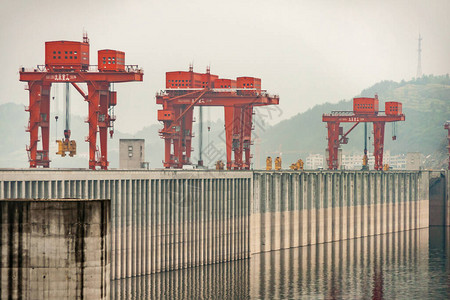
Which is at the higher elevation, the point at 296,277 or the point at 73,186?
the point at 73,186

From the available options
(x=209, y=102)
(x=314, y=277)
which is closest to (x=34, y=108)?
(x=209, y=102)

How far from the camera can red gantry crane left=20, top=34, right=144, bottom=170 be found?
100 meters

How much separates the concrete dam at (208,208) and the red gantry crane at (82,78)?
13894 mm

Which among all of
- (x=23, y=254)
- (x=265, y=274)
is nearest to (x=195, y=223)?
(x=265, y=274)

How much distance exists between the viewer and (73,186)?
257 ft

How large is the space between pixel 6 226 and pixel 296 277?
51693 millimetres

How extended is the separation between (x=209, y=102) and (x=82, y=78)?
118 ft

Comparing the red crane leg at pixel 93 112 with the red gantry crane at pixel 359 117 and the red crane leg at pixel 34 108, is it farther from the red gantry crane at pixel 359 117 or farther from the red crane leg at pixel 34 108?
the red gantry crane at pixel 359 117

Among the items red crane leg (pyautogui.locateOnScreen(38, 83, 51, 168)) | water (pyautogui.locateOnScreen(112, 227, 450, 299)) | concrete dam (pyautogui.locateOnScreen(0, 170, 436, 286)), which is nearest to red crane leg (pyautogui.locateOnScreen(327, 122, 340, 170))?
concrete dam (pyautogui.locateOnScreen(0, 170, 436, 286))

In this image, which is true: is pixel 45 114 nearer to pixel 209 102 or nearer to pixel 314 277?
pixel 209 102

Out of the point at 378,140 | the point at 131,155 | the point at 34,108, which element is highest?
the point at 34,108

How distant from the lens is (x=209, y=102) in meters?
132

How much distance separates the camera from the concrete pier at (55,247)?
162ft

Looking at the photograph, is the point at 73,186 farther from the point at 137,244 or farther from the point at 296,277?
the point at 296,277
